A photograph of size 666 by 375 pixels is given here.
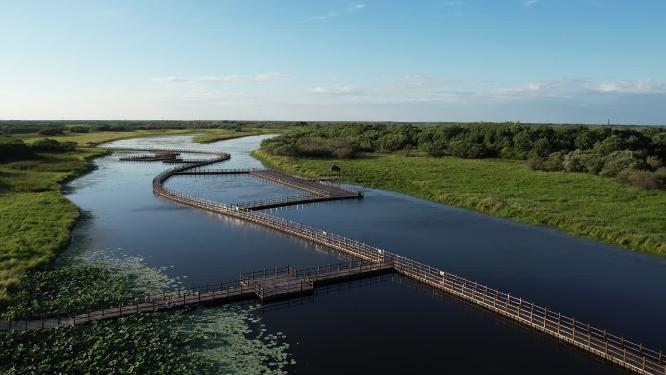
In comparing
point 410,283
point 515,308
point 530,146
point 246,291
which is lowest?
point 410,283

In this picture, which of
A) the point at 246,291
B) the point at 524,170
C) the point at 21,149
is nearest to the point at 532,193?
the point at 524,170

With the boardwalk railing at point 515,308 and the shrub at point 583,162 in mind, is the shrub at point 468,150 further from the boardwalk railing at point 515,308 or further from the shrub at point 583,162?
the boardwalk railing at point 515,308

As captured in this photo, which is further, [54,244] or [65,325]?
[54,244]

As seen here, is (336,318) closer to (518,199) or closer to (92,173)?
(518,199)

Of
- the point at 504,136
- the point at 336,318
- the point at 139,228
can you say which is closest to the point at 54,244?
the point at 139,228

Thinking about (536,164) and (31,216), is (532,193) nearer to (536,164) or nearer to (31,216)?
(536,164)

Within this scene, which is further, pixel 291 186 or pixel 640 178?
pixel 291 186

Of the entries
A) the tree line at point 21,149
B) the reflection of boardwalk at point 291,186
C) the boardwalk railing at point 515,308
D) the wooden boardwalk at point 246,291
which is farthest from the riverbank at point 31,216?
the boardwalk railing at point 515,308
